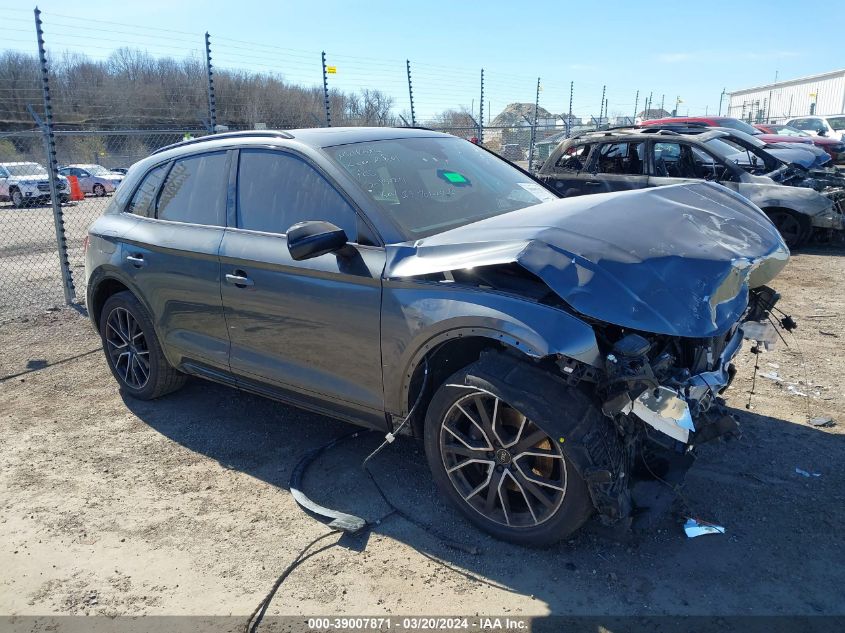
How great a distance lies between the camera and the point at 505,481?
3.16m

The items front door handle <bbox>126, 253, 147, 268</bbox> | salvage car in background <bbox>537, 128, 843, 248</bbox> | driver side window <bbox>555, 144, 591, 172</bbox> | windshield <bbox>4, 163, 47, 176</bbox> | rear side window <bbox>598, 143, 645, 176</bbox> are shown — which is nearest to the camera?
front door handle <bbox>126, 253, 147, 268</bbox>

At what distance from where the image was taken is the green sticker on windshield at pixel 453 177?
4047mm

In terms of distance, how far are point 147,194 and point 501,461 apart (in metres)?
3.33

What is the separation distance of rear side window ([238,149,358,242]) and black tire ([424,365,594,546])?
103 cm

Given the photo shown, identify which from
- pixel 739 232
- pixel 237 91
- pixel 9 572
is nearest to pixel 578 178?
pixel 739 232

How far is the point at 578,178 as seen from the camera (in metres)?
9.98

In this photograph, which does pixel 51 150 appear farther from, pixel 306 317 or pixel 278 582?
pixel 278 582

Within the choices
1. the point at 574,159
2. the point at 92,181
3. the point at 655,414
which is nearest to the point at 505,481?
the point at 655,414

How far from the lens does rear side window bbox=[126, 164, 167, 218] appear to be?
482 cm

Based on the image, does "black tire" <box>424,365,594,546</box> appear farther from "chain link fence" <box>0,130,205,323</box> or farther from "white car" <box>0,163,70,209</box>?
"white car" <box>0,163,70,209</box>

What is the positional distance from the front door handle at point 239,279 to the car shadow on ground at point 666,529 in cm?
110

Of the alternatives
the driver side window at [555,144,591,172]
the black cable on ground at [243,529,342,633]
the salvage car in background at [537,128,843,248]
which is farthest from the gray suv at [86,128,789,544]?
the driver side window at [555,144,591,172]

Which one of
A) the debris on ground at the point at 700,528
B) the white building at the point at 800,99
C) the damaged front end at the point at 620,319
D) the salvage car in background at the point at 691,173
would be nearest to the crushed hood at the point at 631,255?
the damaged front end at the point at 620,319

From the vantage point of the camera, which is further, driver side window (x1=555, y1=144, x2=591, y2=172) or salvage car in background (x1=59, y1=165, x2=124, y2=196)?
salvage car in background (x1=59, y1=165, x2=124, y2=196)
